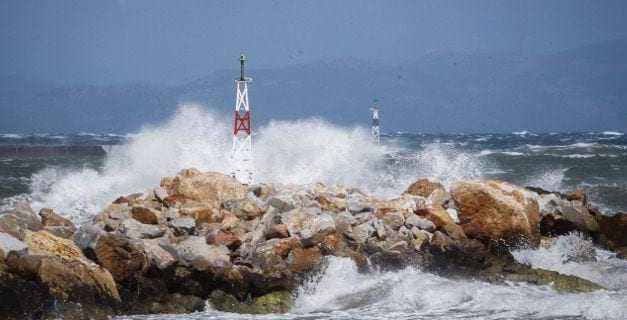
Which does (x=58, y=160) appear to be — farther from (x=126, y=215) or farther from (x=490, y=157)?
(x=126, y=215)

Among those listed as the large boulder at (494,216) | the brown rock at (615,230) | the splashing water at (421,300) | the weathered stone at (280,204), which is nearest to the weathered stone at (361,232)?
the splashing water at (421,300)

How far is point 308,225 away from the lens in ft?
36.7

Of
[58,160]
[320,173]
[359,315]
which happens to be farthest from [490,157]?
[359,315]

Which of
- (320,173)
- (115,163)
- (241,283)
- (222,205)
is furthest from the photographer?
(115,163)

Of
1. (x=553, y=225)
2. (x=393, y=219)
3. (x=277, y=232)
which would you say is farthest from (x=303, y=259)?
(x=553, y=225)

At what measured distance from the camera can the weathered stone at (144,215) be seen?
11497mm

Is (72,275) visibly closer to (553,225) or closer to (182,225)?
(182,225)

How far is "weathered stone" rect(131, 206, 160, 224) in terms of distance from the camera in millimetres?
11497

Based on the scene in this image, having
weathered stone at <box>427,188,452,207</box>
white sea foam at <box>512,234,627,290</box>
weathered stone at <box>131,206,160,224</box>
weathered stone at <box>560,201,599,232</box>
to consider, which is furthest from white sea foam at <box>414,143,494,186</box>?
weathered stone at <box>131,206,160,224</box>

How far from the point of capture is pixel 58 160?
4481cm

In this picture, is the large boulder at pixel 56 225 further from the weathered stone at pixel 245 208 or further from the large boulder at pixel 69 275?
the weathered stone at pixel 245 208

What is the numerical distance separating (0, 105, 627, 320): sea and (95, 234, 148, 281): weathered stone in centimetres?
75

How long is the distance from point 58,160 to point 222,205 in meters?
34.9

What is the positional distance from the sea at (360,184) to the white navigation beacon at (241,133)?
2.66 meters
